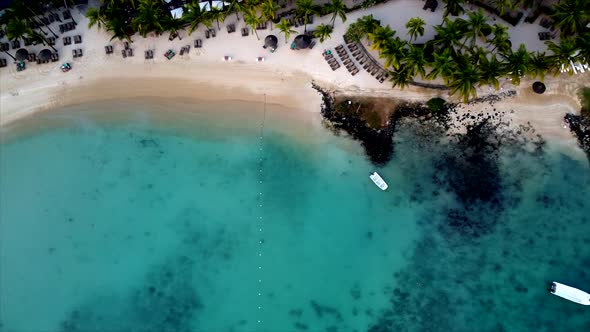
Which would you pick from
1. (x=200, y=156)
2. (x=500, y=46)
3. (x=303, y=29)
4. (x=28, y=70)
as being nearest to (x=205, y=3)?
(x=303, y=29)

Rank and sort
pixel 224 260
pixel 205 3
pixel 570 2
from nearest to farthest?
pixel 570 2
pixel 224 260
pixel 205 3

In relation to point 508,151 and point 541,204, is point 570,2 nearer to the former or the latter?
point 508,151

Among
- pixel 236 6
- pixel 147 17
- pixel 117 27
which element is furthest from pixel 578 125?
pixel 117 27

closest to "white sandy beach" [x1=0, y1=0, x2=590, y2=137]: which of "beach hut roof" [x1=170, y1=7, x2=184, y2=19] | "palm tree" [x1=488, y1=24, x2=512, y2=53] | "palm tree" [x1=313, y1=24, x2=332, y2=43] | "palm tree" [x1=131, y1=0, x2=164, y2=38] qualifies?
"palm tree" [x1=313, y1=24, x2=332, y2=43]

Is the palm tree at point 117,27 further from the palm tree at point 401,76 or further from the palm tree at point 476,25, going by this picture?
the palm tree at point 476,25

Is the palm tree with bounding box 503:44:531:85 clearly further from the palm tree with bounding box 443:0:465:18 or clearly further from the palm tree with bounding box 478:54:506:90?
the palm tree with bounding box 443:0:465:18

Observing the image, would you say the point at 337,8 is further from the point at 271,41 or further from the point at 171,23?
the point at 171,23

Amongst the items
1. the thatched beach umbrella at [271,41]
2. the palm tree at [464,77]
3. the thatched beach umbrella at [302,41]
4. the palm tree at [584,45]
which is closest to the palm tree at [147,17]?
the thatched beach umbrella at [271,41]

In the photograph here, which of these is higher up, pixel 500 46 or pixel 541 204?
pixel 500 46
